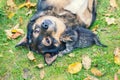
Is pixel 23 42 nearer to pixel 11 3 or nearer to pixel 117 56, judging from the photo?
pixel 11 3

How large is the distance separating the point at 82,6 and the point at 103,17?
0.46 m

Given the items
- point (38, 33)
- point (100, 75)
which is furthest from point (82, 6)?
point (100, 75)

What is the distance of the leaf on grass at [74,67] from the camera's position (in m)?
5.28

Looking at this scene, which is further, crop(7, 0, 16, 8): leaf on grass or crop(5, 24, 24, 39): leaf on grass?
crop(7, 0, 16, 8): leaf on grass

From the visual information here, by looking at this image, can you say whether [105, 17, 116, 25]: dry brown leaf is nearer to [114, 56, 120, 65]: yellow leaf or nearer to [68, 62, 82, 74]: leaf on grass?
[114, 56, 120, 65]: yellow leaf

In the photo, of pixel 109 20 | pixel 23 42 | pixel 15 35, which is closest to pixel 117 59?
pixel 109 20

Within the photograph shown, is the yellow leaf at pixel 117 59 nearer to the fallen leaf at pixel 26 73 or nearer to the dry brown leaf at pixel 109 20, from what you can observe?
the dry brown leaf at pixel 109 20

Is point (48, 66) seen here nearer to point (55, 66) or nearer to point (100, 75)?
point (55, 66)

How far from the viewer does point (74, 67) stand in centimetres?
536

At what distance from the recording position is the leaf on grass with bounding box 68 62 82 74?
5277mm

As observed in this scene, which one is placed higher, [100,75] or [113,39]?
[113,39]

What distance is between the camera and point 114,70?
522 centimetres

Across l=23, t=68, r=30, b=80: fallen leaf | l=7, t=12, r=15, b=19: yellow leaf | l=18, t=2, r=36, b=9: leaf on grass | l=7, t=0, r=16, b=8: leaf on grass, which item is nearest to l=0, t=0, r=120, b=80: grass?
l=23, t=68, r=30, b=80: fallen leaf

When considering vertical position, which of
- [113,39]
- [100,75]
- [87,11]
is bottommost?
[100,75]
